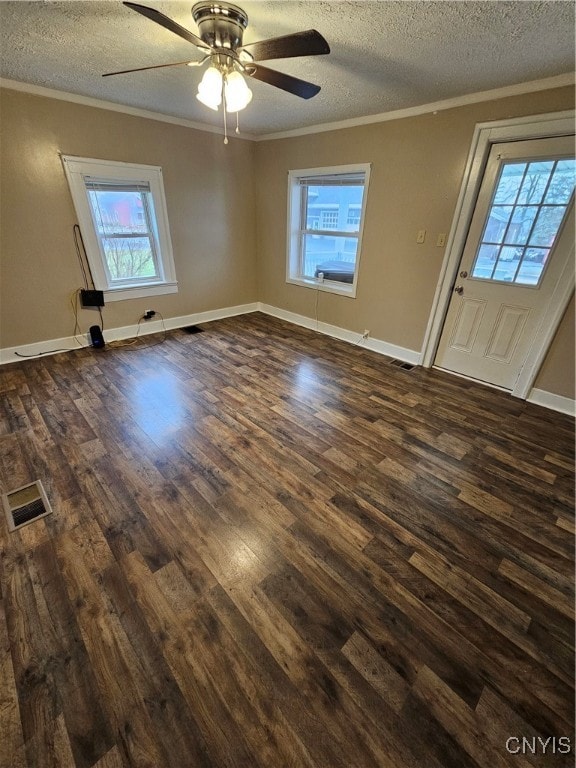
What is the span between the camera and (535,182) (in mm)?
2508

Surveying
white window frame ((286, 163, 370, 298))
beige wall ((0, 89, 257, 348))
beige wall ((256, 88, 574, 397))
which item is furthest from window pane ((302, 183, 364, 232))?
beige wall ((0, 89, 257, 348))

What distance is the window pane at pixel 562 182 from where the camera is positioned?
7.74 feet

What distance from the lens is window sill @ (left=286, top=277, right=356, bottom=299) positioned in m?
3.98

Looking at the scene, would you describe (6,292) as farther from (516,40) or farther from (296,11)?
(516,40)

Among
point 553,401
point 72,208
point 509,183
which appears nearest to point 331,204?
point 509,183

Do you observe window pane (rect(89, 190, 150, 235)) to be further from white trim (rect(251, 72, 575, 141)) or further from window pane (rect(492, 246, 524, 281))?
window pane (rect(492, 246, 524, 281))

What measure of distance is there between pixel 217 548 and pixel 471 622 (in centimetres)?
116

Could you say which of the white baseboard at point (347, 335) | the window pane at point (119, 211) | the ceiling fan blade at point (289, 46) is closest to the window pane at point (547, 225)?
the white baseboard at point (347, 335)

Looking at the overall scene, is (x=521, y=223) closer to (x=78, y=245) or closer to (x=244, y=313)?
(x=244, y=313)

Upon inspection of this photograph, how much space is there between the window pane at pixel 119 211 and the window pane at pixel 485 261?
3700 millimetres

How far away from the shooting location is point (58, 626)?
123cm

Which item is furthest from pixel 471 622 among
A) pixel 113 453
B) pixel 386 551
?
pixel 113 453

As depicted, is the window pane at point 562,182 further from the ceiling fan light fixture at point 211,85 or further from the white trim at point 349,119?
the ceiling fan light fixture at point 211,85

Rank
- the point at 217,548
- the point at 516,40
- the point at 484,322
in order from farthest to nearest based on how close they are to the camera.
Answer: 1. the point at 484,322
2. the point at 516,40
3. the point at 217,548
